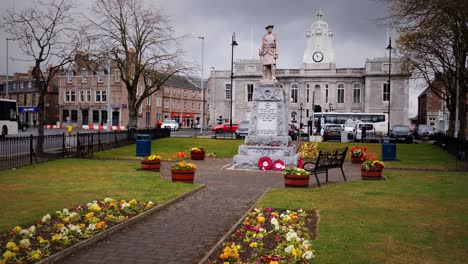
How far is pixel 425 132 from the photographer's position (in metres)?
54.6

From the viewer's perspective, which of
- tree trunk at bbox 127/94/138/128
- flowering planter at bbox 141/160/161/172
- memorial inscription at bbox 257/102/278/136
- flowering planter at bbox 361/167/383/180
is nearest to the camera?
flowering planter at bbox 361/167/383/180

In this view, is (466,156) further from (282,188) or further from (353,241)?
(353,241)

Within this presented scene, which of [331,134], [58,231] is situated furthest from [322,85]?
[58,231]

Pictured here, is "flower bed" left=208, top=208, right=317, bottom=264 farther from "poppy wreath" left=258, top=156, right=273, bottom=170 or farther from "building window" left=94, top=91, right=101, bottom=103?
"building window" left=94, top=91, right=101, bottom=103

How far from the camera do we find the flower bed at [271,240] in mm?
6445

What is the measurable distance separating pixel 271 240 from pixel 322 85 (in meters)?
68.9

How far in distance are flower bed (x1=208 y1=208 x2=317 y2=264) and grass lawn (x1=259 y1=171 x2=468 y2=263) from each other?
29cm

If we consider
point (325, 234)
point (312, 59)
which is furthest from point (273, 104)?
point (312, 59)

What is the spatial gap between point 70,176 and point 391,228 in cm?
1157

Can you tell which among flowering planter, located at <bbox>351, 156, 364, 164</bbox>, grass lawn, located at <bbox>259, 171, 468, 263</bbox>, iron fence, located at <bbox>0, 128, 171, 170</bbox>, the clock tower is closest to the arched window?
the clock tower

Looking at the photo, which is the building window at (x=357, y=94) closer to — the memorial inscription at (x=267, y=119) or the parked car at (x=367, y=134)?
the parked car at (x=367, y=134)

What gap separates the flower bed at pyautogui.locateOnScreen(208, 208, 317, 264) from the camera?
6445 millimetres

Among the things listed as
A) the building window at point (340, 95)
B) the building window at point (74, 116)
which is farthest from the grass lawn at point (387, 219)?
the building window at point (74, 116)

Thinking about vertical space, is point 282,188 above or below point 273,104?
below
